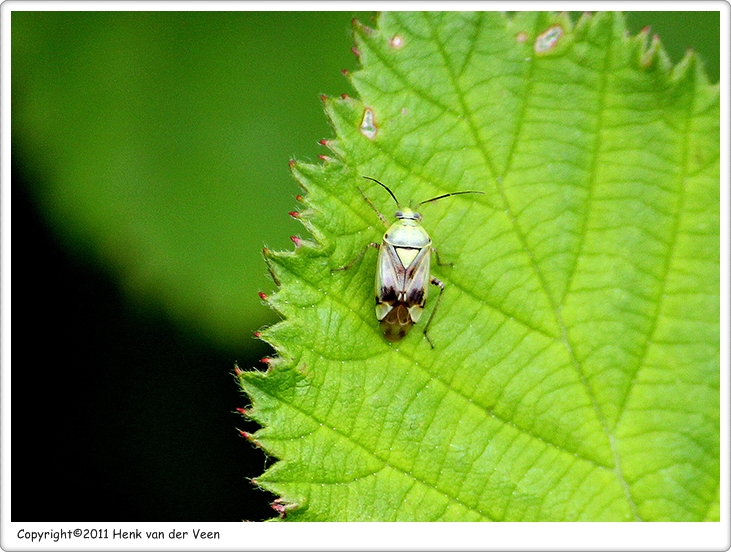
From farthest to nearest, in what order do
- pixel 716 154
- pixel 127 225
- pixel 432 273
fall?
1. pixel 127 225
2. pixel 432 273
3. pixel 716 154

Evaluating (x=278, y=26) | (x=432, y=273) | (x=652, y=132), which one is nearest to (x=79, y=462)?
(x=432, y=273)

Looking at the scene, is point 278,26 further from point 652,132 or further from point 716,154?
point 716,154

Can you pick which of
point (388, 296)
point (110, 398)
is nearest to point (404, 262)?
point (388, 296)

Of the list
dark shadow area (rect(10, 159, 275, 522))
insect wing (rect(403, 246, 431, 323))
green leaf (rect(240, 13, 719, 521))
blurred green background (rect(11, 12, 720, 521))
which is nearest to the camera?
green leaf (rect(240, 13, 719, 521))

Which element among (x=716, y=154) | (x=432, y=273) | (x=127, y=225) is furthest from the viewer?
Result: (x=127, y=225)

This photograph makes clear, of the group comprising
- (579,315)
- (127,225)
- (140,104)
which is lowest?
(579,315)

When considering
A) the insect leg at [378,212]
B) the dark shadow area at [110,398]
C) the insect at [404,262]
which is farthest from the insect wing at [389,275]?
the dark shadow area at [110,398]

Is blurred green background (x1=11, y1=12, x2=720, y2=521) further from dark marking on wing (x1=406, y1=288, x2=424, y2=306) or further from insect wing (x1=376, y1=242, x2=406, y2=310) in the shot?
dark marking on wing (x1=406, y1=288, x2=424, y2=306)

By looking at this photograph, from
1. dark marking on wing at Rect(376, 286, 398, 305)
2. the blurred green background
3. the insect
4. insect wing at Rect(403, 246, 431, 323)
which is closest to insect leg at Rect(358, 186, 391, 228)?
the insect
